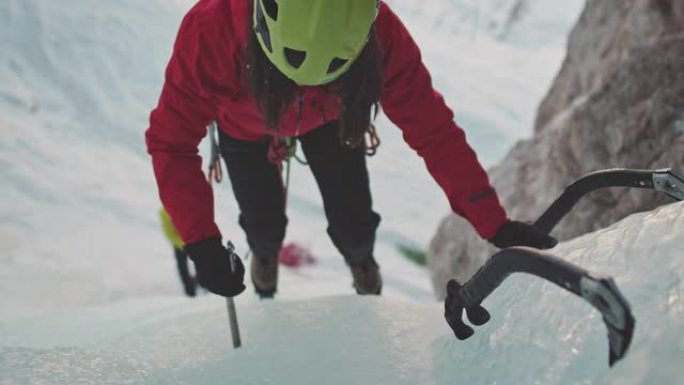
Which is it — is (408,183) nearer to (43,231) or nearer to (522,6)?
(43,231)

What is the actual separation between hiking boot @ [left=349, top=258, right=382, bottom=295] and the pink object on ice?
3203 millimetres

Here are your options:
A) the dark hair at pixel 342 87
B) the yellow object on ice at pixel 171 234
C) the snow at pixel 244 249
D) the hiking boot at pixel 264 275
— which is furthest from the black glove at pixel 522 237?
the yellow object on ice at pixel 171 234

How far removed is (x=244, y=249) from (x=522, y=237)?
4306 millimetres

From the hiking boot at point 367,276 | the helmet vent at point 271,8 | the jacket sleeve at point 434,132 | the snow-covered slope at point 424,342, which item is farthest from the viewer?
the hiking boot at point 367,276

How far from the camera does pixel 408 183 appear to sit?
7836 millimetres

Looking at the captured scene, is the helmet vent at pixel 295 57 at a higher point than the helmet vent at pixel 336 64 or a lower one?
higher

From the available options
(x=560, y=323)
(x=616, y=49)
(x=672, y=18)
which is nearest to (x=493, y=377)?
(x=560, y=323)

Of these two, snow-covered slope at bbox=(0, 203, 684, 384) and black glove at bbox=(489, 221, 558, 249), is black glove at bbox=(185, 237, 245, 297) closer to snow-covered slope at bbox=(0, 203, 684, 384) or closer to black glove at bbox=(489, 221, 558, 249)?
snow-covered slope at bbox=(0, 203, 684, 384)

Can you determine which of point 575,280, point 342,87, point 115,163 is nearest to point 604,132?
point 342,87

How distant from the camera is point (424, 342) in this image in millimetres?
1431

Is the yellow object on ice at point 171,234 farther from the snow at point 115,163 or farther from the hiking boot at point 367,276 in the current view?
the hiking boot at point 367,276

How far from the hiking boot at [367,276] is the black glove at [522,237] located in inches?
30.1

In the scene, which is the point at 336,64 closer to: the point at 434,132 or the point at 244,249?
the point at 434,132

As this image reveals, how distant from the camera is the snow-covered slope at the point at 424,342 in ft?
2.93
